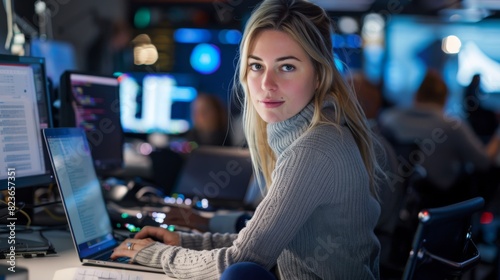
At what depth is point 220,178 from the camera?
371 centimetres

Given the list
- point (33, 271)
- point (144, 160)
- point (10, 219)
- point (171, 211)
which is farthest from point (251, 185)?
point (144, 160)

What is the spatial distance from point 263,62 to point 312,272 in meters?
0.60

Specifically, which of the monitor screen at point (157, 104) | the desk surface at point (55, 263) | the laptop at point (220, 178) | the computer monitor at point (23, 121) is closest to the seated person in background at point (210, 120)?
the monitor screen at point (157, 104)

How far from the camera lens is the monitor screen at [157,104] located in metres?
6.54

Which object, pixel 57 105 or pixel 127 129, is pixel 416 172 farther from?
pixel 127 129

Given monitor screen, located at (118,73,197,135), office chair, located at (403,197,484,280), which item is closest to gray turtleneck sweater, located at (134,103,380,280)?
office chair, located at (403,197,484,280)

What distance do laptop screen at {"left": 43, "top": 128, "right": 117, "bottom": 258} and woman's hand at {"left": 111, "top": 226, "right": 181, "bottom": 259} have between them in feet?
0.34

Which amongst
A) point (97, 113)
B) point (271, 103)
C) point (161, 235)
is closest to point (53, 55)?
point (97, 113)

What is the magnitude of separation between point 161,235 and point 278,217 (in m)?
0.47

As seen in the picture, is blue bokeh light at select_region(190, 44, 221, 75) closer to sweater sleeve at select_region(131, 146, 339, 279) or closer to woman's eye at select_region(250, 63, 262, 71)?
woman's eye at select_region(250, 63, 262, 71)

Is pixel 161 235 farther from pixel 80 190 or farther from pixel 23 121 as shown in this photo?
pixel 23 121

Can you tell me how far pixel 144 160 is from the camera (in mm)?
5648

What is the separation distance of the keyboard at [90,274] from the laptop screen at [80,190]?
111 millimetres

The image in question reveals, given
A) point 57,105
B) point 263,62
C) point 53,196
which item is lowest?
point 53,196
